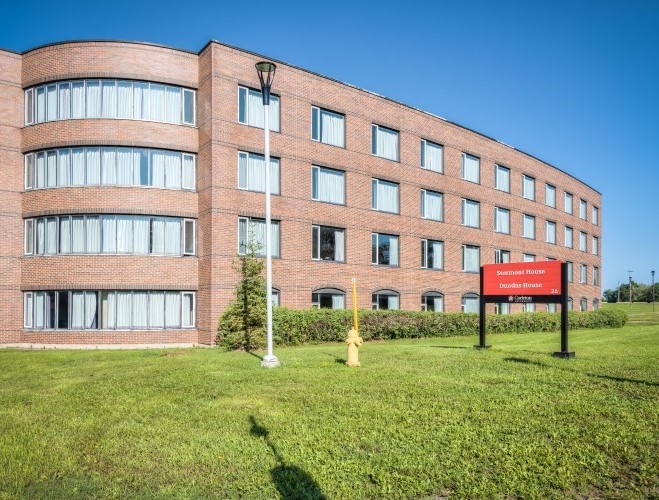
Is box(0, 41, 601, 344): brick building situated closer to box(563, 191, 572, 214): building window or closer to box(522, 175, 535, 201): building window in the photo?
box(522, 175, 535, 201): building window

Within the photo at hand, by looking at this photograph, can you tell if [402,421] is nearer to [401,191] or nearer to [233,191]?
[233,191]

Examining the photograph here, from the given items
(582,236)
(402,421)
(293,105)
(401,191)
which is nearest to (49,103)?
(293,105)

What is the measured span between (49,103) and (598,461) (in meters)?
24.3

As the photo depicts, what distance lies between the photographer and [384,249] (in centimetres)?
2877

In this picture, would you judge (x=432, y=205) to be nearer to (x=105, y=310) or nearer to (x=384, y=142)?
(x=384, y=142)

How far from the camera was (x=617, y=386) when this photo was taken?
936 cm

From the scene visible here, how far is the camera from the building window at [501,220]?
36.7 meters

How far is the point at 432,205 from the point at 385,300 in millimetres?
7149

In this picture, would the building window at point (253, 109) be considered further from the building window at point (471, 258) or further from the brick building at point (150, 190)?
the building window at point (471, 258)

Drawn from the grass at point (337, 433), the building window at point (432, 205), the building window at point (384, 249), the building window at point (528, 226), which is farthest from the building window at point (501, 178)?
the grass at point (337, 433)

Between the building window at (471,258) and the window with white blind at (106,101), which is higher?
the window with white blind at (106,101)

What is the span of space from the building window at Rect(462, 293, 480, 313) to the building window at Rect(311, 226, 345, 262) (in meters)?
10.7

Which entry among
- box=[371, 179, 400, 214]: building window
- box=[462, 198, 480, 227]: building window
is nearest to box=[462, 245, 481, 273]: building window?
box=[462, 198, 480, 227]: building window

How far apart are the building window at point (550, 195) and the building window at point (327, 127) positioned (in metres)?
22.6
